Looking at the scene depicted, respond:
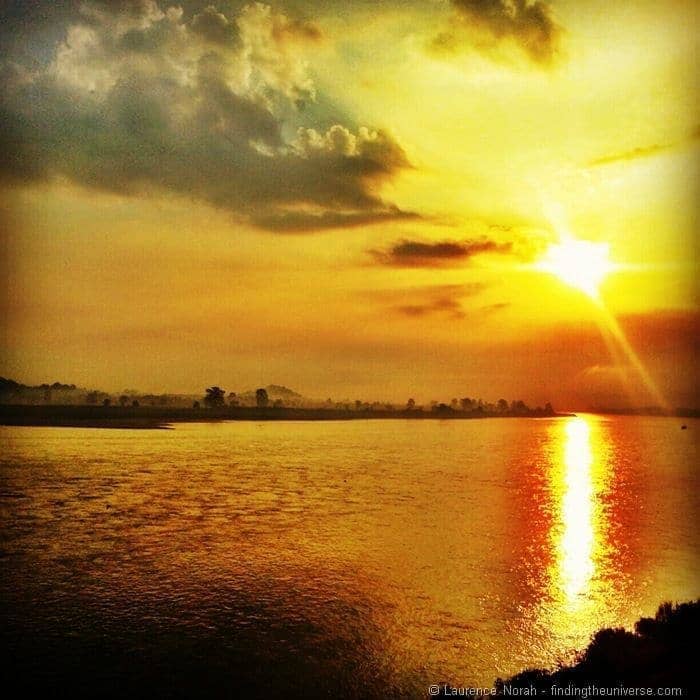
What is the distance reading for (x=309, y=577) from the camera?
22.0m

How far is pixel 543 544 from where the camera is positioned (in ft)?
93.9

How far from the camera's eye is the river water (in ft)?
49.7

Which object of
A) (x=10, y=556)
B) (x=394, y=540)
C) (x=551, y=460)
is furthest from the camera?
(x=551, y=460)

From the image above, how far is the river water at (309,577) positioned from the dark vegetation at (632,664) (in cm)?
88

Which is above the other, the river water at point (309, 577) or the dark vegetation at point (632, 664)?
the dark vegetation at point (632, 664)

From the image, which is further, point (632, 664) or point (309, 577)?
point (309, 577)

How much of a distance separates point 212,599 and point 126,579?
364 centimetres

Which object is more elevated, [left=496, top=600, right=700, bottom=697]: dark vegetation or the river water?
[left=496, top=600, right=700, bottom=697]: dark vegetation

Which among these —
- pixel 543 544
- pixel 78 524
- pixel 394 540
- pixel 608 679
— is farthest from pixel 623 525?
pixel 78 524

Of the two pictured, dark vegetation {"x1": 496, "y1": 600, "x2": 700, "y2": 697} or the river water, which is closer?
dark vegetation {"x1": 496, "y1": 600, "x2": 700, "y2": 697}

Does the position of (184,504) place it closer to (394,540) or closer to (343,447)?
(394,540)

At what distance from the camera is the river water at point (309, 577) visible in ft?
49.7

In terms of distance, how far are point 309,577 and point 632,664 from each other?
11.2 meters

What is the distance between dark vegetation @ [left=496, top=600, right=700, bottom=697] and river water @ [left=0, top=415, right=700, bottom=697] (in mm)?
876
